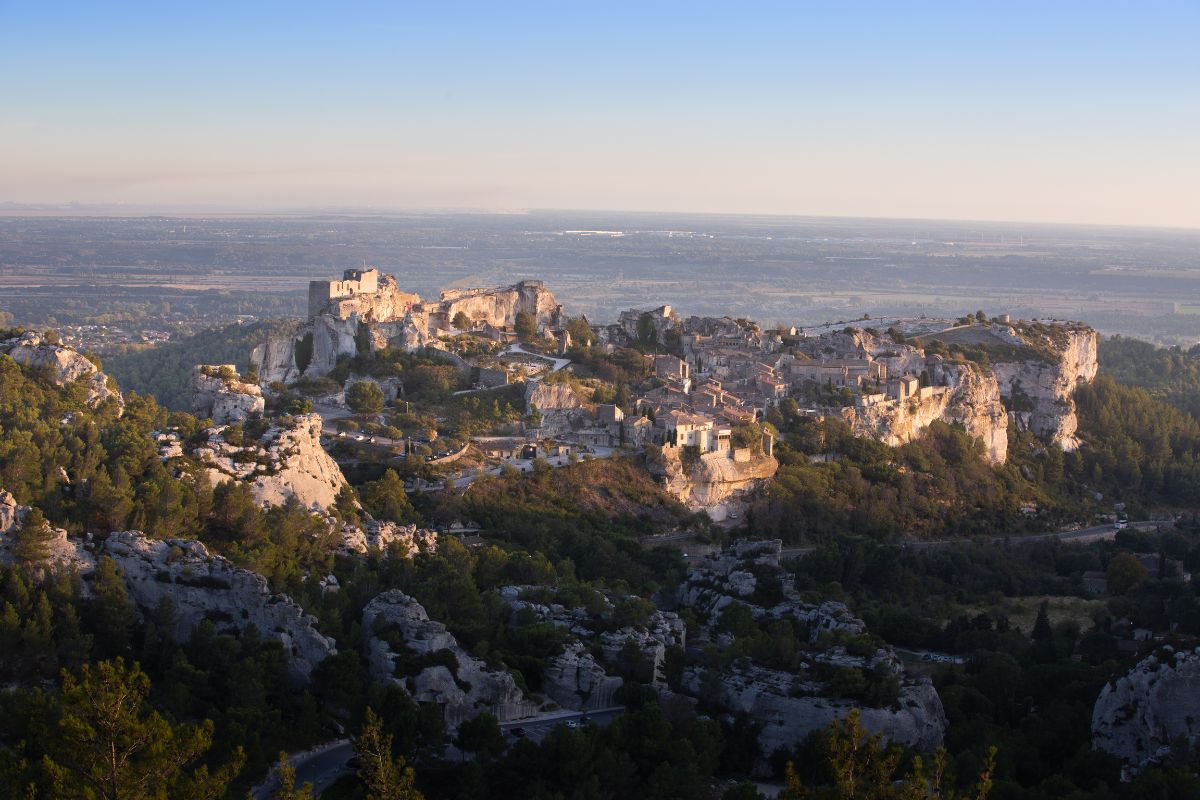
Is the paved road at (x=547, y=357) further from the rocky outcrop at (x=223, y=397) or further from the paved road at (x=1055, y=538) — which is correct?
the paved road at (x=1055, y=538)

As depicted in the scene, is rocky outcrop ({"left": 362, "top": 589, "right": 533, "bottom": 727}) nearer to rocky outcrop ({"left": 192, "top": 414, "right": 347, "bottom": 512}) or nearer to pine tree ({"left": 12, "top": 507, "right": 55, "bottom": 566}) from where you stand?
pine tree ({"left": 12, "top": 507, "right": 55, "bottom": 566})

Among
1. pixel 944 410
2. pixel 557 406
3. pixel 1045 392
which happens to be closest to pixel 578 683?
pixel 557 406

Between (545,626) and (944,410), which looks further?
(944,410)

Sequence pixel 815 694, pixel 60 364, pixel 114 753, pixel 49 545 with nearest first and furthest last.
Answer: pixel 114 753
pixel 815 694
pixel 49 545
pixel 60 364

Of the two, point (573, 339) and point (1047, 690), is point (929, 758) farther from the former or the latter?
point (573, 339)

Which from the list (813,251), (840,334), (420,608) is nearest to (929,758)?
(420,608)

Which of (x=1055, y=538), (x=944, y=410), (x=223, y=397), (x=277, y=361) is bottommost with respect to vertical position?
(x=1055, y=538)

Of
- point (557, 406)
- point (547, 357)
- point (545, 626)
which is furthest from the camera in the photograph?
point (547, 357)

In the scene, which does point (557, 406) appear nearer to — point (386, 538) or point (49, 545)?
point (386, 538)
